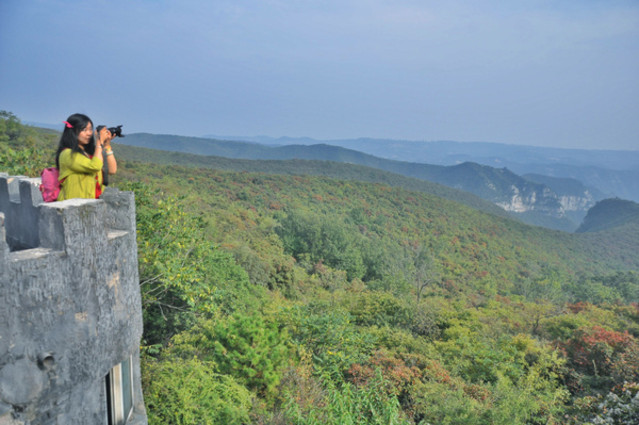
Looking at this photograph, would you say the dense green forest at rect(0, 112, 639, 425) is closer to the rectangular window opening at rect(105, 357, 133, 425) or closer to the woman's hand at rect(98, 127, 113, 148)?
the rectangular window opening at rect(105, 357, 133, 425)

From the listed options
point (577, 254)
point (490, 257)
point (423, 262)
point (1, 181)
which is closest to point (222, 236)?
point (1, 181)

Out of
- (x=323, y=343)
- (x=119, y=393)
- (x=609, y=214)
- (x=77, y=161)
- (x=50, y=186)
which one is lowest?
(x=609, y=214)

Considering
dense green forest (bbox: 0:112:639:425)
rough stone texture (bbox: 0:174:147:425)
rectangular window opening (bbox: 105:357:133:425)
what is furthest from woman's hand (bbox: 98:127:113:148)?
dense green forest (bbox: 0:112:639:425)

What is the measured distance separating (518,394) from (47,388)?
9320 millimetres

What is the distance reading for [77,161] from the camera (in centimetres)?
306

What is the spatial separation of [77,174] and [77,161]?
0.12 metres

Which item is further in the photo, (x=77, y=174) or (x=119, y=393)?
(x=119, y=393)

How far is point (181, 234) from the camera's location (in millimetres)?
8203

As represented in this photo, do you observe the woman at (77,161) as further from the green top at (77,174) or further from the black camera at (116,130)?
the black camera at (116,130)

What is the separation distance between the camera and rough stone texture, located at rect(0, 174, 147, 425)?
2.41m

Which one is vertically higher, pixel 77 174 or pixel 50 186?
pixel 77 174

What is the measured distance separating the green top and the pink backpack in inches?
1.9

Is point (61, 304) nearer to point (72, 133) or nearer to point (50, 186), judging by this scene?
point (50, 186)

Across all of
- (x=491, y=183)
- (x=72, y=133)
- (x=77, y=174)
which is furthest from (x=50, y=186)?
(x=491, y=183)
